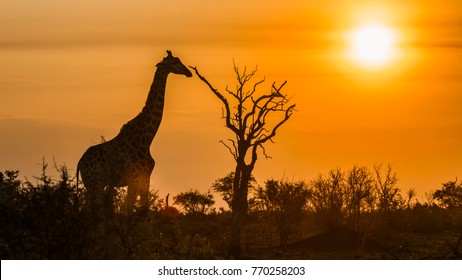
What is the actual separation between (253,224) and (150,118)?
6.76 metres

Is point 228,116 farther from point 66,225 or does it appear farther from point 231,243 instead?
point 66,225

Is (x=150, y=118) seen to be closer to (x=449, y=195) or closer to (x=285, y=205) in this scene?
(x=285, y=205)

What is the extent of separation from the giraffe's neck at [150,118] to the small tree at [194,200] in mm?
10689

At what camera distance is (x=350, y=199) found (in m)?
37.5

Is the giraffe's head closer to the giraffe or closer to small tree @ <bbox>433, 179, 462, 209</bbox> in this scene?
the giraffe

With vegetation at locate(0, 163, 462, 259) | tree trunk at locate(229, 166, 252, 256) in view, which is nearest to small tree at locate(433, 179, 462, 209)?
vegetation at locate(0, 163, 462, 259)

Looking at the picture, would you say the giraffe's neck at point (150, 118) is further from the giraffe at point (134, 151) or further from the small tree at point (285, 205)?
the small tree at point (285, 205)

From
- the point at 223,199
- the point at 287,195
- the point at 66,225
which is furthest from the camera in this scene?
the point at 223,199

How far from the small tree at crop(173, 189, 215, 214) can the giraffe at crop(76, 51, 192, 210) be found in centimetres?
1077

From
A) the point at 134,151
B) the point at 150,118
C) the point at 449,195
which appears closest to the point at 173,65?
the point at 150,118

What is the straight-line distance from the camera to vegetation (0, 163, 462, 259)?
25938mm

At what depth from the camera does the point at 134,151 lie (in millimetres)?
33562
